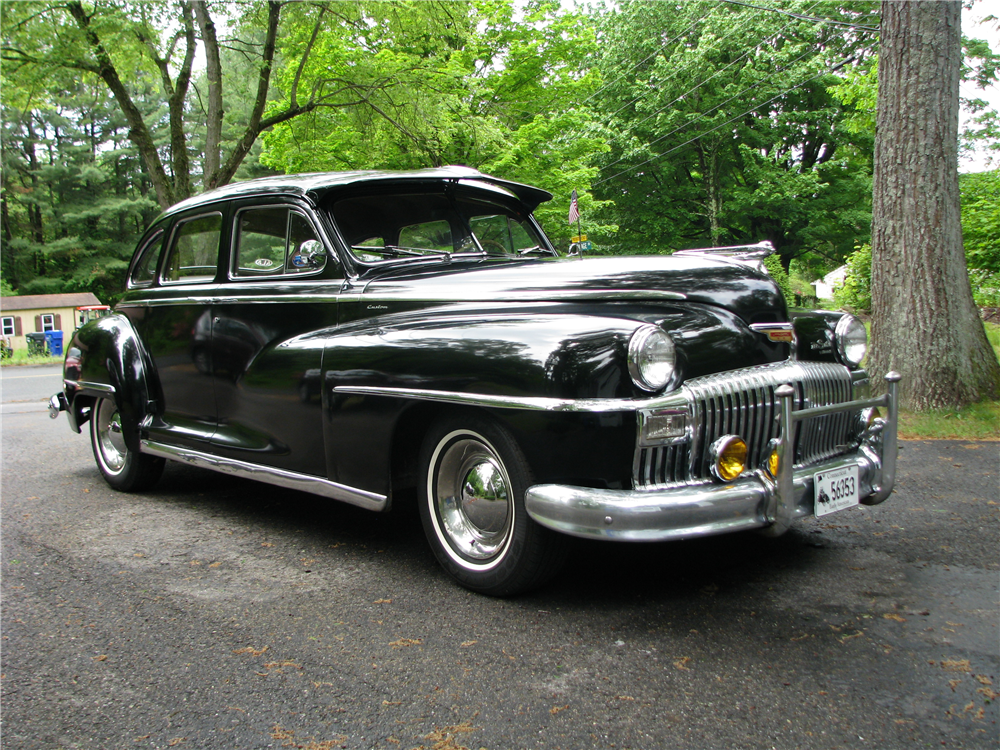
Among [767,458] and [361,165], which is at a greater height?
[361,165]

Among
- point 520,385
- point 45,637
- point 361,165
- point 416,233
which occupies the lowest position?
point 45,637

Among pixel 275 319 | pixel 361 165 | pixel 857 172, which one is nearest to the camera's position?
pixel 275 319

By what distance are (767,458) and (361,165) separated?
1299 cm

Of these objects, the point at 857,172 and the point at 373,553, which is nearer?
the point at 373,553

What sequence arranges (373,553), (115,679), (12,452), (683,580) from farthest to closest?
(12,452) < (373,553) < (683,580) < (115,679)

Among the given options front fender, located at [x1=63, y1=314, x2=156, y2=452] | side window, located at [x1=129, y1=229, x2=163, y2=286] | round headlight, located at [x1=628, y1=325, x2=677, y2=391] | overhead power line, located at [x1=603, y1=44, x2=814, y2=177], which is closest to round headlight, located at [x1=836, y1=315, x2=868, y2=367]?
round headlight, located at [x1=628, y1=325, x2=677, y2=391]

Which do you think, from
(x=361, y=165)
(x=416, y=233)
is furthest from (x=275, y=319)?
(x=361, y=165)

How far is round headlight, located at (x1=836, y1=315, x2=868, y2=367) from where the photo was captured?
377cm

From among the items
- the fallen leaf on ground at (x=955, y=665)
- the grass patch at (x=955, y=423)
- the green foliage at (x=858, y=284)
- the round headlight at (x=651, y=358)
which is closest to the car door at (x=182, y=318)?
the round headlight at (x=651, y=358)

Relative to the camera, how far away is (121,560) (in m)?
3.88

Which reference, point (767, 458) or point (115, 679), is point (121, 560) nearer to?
point (115, 679)

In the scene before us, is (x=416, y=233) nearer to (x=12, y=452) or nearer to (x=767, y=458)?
(x=767, y=458)

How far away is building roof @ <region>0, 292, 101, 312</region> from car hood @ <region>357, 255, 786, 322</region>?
129 ft

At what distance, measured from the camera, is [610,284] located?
328 cm
